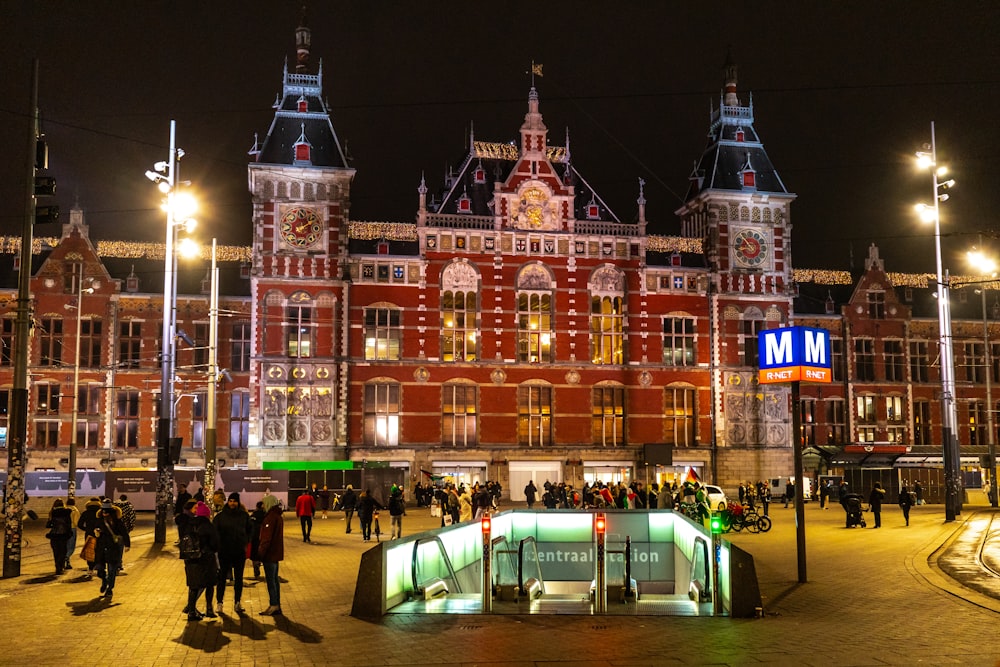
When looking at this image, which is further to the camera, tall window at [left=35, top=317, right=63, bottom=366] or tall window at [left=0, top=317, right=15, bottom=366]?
tall window at [left=35, top=317, right=63, bottom=366]

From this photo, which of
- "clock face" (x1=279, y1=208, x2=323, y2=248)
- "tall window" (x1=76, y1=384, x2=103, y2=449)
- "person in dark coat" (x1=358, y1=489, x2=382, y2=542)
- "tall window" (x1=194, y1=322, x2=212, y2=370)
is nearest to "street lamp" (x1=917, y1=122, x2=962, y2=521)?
"person in dark coat" (x1=358, y1=489, x2=382, y2=542)

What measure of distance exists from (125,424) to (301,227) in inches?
500

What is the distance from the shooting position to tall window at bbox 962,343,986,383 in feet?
185

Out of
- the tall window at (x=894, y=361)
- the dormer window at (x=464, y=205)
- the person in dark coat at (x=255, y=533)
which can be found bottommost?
the person in dark coat at (x=255, y=533)

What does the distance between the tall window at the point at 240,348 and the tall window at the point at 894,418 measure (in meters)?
34.4

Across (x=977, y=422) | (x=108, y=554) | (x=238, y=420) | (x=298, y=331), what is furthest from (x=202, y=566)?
(x=977, y=422)

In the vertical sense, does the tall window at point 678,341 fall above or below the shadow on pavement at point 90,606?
above

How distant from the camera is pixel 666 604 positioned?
1541cm

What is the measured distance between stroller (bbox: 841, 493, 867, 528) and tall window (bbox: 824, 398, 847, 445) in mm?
23454

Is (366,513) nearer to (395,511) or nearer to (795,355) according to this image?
(395,511)

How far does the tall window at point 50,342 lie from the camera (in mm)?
45375

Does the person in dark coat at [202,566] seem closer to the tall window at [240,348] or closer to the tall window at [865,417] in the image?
the tall window at [240,348]

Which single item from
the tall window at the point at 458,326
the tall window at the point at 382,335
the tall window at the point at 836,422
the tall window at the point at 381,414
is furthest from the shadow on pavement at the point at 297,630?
the tall window at the point at 836,422

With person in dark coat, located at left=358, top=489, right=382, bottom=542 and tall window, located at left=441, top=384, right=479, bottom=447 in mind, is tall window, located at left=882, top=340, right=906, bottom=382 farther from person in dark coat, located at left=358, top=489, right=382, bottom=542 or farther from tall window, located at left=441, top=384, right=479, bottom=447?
person in dark coat, located at left=358, top=489, right=382, bottom=542
